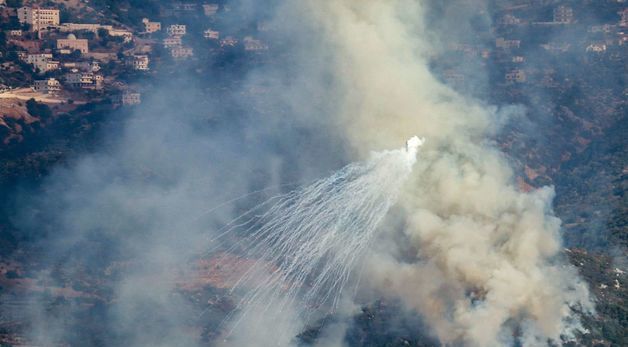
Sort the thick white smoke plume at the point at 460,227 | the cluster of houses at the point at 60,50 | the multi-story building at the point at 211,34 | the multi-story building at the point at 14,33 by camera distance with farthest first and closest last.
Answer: the multi-story building at the point at 211,34
the multi-story building at the point at 14,33
the cluster of houses at the point at 60,50
the thick white smoke plume at the point at 460,227

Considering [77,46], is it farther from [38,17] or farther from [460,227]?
[460,227]

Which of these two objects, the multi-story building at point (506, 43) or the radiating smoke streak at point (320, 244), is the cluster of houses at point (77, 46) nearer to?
the multi-story building at point (506, 43)

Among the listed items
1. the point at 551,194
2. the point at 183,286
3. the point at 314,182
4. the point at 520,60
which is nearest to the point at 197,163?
the point at 314,182

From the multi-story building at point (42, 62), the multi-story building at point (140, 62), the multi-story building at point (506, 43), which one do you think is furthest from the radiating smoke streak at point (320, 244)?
the multi-story building at point (506, 43)

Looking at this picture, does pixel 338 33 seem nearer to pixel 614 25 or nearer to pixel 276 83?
pixel 276 83

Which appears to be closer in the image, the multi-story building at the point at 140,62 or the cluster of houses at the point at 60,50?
the cluster of houses at the point at 60,50

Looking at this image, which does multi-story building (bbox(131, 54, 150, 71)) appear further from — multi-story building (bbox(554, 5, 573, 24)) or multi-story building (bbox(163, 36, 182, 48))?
multi-story building (bbox(554, 5, 573, 24))
